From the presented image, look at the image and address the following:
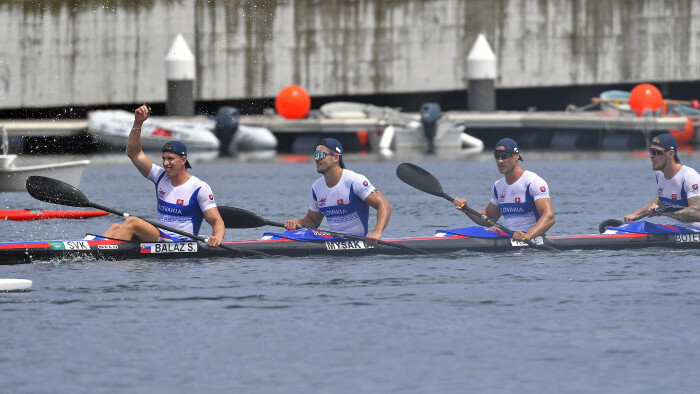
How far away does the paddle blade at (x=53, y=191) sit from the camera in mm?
14930

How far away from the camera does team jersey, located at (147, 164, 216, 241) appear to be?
14.3m

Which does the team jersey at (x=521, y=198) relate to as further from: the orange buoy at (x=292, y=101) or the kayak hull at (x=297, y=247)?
the orange buoy at (x=292, y=101)

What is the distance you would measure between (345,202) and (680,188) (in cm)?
421

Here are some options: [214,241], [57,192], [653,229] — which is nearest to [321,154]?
[214,241]

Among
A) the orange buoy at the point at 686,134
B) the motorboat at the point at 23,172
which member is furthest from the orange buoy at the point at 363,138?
the motorboat at the point at 23,172

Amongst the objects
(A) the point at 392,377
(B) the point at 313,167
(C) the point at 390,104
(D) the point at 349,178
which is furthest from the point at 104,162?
(A) the point at 392,377

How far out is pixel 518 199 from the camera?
15086 millimetres

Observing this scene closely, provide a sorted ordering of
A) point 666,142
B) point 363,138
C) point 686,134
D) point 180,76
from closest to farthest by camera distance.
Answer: point 666,142 → point 180,76 → point 686,134 → point 363,138

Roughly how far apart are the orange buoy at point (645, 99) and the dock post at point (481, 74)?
5.23m

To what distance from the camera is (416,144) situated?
45312 millimetres

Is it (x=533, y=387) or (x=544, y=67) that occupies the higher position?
(x=544, y=67)

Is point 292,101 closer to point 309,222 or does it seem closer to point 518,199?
point 309,222

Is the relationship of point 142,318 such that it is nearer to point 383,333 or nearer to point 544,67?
point 383,333

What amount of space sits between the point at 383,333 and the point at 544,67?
1498 inches
